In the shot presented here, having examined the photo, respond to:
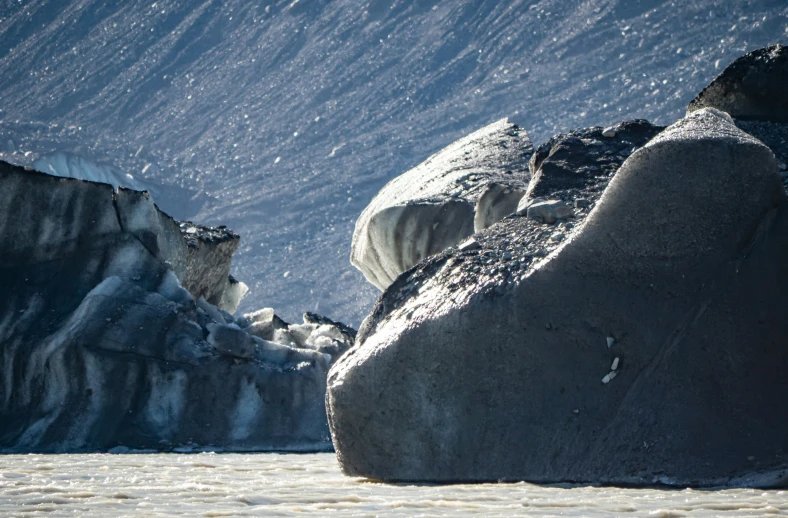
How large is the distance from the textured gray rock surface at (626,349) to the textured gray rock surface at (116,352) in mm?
2914

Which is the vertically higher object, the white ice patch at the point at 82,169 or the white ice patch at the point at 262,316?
the white ice patch at the point at 82,169

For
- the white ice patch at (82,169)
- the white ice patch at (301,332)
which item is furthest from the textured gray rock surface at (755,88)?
the white ice patch at (82,169)

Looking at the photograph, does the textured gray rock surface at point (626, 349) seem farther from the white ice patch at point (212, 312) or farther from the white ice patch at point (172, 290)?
the white ice patch at point (212, 312)

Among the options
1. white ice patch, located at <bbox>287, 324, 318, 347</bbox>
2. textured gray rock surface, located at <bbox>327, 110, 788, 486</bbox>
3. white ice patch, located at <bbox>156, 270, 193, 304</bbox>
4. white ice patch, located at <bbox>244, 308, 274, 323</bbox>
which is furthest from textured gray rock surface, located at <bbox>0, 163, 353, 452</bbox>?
textured gray rock surface, located at <bbox>327, 110, 788, 486</bbox>

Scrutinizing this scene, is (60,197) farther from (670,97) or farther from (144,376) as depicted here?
(670,97)

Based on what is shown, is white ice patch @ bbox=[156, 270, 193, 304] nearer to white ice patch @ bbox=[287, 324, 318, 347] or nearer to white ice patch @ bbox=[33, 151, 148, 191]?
white ice patch @ bbox=[287, 324, 318, 347]

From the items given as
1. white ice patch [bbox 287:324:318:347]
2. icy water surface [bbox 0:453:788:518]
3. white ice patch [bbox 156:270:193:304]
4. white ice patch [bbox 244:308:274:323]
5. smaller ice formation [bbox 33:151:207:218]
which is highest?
smaller ice formation [bbox 33:151:207:218]

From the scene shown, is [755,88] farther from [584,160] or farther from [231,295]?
[231,295]

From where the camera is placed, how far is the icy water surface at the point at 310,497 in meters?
3.38

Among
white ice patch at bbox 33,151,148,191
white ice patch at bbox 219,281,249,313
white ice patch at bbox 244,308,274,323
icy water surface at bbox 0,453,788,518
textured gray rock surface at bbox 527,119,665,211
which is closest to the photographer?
icy water surface at bbox 0,453,788,518

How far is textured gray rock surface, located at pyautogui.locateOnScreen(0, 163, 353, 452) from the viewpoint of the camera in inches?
282

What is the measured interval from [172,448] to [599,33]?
2752 inches

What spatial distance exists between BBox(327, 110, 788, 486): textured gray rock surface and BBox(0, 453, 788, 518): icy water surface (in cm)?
25

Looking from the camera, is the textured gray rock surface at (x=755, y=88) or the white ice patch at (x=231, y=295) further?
the white ice patch at (x=231, y=295)
